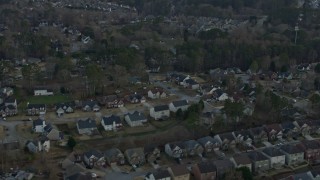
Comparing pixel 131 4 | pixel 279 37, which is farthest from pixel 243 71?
pixel 131 4

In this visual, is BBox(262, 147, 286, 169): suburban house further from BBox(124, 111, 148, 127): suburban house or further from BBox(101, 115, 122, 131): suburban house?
BBox(101, 115, 122, 131): suburban house

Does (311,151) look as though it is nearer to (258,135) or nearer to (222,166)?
(258,135)

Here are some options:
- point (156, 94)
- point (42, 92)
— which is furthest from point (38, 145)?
point (156, 94)

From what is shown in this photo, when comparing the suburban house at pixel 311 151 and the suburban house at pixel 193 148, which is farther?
the suburban house at pixel 193 148

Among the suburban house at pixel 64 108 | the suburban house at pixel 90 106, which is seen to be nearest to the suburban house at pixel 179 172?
the suburban house at pixel 90 106

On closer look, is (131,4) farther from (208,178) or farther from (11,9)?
(208,178)

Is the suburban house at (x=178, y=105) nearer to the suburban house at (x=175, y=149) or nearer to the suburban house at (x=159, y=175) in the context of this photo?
the suburban house at (x=175, y=149)

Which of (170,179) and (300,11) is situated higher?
(300,11)
